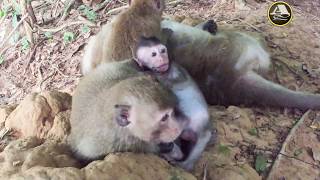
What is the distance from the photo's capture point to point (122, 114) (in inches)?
146

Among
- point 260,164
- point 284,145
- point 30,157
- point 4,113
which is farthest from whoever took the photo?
point 4,113

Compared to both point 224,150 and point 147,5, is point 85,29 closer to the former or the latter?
point 147,5

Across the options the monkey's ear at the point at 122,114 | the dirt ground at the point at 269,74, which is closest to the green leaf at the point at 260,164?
the dirt ground at the point at 269,74

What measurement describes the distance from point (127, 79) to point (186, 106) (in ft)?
1.98

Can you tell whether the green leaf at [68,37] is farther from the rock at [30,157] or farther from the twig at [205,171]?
the twig at [205,171]

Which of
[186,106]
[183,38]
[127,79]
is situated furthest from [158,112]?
[183,38]

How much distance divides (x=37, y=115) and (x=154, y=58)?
1065mm

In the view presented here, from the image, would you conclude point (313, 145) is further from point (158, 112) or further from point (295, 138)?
point (158, 112)

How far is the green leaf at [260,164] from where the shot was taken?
443cm

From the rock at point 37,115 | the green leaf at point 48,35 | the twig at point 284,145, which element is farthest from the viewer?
the green leaf at point 48,35

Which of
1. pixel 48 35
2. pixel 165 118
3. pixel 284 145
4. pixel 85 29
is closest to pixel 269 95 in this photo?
pixel 284 145

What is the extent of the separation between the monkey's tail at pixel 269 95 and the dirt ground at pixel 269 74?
3.2 inches

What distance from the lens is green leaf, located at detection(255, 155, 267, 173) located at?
14.5ft

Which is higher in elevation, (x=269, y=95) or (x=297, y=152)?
(x=269, y=95)
